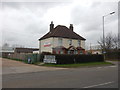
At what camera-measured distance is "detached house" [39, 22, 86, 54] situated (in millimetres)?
40781

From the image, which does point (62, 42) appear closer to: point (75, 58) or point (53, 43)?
point (53, 43)

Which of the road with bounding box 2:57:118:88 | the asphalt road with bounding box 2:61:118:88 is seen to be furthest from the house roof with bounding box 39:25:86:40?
the asphalt road with bounding box 2:61:118:88

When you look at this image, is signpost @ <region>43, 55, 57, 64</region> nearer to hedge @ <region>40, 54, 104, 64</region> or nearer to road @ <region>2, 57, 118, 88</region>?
hedge @ <region>40, 54, 104, 64</region>

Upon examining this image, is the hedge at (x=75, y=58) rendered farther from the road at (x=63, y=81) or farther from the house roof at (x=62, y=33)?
the road at (x=63, y=81)

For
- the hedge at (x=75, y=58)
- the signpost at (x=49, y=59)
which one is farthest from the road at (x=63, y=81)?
the hedge at (x=75, y=58)

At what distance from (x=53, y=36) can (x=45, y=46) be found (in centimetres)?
566

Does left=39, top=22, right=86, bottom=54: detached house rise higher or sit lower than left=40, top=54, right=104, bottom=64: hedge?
higher

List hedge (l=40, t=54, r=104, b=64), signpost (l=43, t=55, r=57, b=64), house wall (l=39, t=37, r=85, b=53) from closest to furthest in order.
A: signpost (l=43, t=55, r=57, b=64), hedge (l=40, t=54, r=104, b=64), house wall (l=39, t=37, r=85, b=53)

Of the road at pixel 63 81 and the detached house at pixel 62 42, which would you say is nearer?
the road at pixel 63 81

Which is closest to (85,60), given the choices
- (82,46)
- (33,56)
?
(33,56)

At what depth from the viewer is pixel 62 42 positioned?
42125mm

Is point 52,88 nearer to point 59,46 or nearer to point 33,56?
point 33,56

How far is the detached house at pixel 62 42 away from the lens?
40.8 meters

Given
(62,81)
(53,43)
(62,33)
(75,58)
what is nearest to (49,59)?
(75,58)
